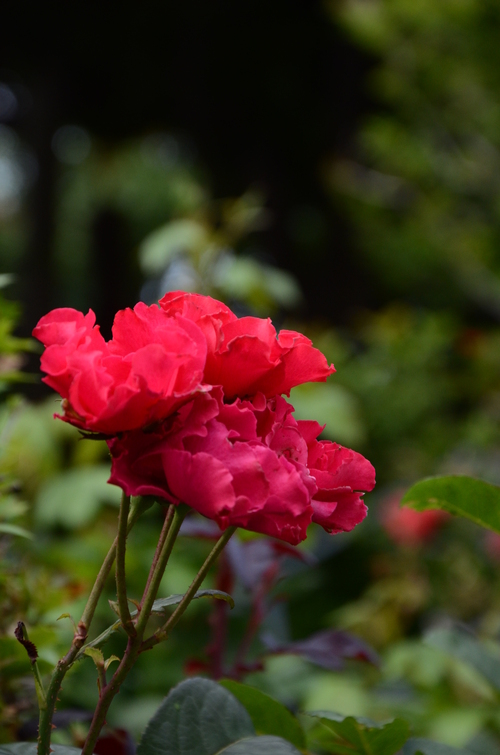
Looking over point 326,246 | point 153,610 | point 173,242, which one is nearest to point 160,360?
point 153,610

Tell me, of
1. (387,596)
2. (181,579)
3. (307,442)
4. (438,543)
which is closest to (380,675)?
(387,596)

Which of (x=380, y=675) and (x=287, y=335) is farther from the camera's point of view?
(x=380, y=675)

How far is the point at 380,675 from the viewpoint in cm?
116

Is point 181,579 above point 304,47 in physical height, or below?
below

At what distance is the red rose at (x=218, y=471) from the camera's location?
0.92 feet

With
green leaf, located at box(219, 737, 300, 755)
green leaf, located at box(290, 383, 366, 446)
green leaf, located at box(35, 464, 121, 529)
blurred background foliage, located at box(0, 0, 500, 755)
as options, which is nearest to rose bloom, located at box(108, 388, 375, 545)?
green leaf, located at box(219, 737, 300, 755)

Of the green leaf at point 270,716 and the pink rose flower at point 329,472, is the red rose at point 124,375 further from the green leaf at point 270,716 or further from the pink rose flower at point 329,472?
the green leaf at point 270,716

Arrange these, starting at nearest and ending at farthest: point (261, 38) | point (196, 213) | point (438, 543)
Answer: point (196, 213), point (438, 543), point (261, 38)

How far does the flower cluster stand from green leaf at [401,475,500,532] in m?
0.14

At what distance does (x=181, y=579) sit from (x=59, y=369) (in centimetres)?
82

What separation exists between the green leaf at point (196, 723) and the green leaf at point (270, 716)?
0.06 m

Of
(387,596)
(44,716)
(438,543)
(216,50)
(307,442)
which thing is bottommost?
(438,543)

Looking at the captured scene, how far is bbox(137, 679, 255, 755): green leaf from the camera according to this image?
35 centimetres

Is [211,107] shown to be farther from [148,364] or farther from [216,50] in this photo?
[148,364]
